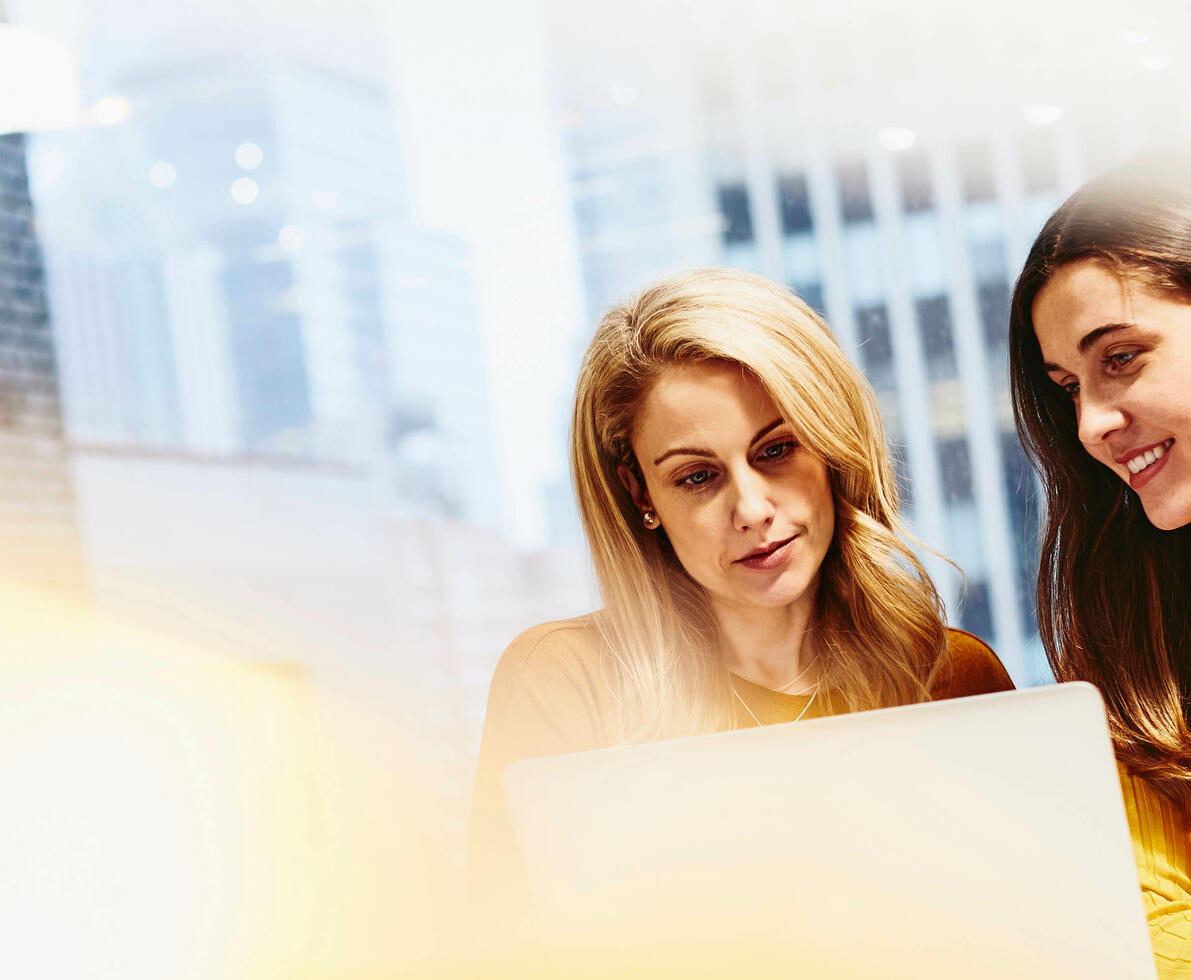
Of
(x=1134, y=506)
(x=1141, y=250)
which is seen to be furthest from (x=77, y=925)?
(x=1141, y=250)

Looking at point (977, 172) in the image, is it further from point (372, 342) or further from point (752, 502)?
point (372, 342)

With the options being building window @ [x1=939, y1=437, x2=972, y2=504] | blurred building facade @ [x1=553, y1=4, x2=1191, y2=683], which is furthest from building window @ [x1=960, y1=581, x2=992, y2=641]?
building window @ [x1=939, y1=437, x2=972, y2=504]

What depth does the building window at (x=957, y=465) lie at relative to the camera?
2539mm

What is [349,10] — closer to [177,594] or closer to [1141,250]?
[177,594]

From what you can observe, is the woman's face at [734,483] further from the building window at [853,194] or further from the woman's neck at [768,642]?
the building window at [853,194]

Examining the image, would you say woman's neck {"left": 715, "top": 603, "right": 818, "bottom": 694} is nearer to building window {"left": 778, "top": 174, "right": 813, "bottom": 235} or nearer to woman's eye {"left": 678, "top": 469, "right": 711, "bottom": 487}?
woman's eye {"left": 678, "top": 469, "right": 711, "bottom": 487}

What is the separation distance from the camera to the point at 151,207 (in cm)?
327

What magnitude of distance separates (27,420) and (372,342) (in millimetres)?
860

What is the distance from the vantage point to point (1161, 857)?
151 cm

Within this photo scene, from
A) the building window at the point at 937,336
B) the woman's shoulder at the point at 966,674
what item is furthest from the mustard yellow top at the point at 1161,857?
the building window at the point at 937,336

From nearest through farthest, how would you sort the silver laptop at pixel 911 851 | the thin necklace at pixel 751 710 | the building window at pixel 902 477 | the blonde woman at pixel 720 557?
the silver laptop at pixel 911 851 < the blonde woman at pixel 720 557 < the thin necklace at pixel 751 710 < the building window at pixel 902 477

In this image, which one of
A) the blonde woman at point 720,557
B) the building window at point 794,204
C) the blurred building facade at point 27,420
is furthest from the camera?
the blurred building facade at point 27,420

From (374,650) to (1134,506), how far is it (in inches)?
78.4

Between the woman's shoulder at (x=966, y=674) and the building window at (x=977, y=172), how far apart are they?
1.15m
